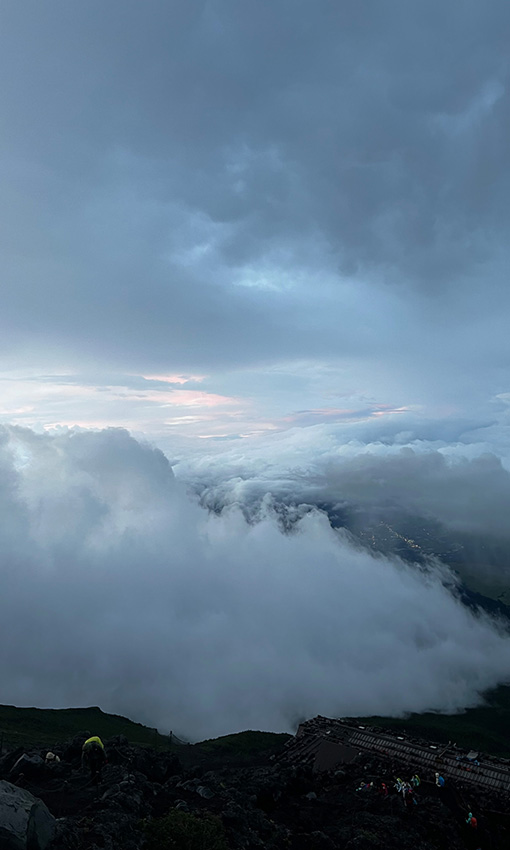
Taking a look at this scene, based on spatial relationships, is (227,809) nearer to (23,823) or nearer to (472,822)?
(23,823)

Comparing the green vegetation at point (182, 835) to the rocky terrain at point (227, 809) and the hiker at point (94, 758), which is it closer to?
the rocky terrain at point (227, 809)

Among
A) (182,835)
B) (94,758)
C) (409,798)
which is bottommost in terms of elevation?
(409,798)

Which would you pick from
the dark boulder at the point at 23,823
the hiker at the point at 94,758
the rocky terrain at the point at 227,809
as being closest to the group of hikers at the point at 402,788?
the rocky terrain at the point at 227,809

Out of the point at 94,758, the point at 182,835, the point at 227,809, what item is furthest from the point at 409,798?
the point at 182,835

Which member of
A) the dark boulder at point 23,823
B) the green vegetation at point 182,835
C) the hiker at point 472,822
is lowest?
the hiker at point 472,822

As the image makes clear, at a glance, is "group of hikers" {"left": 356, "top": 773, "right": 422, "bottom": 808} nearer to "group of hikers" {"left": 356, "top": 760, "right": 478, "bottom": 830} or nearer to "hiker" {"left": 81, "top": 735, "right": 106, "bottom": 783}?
"group of hikers" {"left": 356, "top": 760, "right": 478, "bottom": 830}

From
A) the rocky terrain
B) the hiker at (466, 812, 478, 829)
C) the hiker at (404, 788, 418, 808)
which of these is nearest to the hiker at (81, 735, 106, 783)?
the rocky terrain
